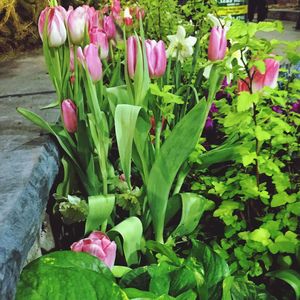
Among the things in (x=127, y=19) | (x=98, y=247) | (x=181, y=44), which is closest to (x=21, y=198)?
(x=98, y=247)

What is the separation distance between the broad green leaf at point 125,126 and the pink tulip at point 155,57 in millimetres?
187

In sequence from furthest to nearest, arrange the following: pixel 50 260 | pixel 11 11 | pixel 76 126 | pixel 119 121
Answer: pixel 11 11 → pixel 76 126 → pixel 119 121 → pixel 50 260

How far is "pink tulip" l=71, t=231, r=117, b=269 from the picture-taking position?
3.27 feet

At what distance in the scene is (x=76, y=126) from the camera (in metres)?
1.26

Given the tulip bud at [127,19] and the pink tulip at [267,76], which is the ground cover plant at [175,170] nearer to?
the pink tulip at [267,76]

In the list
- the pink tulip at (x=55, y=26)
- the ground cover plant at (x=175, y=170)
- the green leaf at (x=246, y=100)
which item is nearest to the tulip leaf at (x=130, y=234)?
the ground cover plant at (x=175, y=170)

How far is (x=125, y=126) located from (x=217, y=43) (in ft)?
1.07

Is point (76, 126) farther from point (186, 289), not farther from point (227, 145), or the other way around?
point (186, 289)

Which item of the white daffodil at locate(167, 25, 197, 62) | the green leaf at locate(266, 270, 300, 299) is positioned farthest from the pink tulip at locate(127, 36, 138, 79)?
the green leaf at locate(266, 270, 300, 299)

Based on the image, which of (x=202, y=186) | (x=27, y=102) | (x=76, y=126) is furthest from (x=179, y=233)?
(x=27, y=102)

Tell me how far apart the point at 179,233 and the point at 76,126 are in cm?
42

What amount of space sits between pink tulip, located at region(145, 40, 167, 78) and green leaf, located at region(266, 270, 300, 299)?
62cm

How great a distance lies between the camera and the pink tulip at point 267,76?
105 centimetres

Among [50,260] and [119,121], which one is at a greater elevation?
[119,121]
